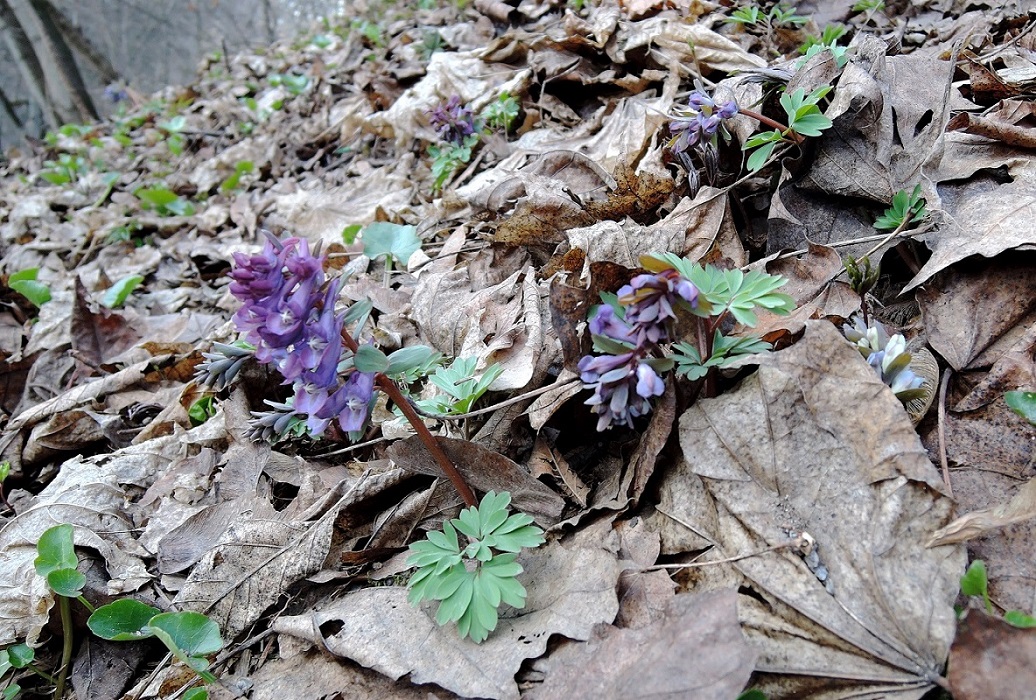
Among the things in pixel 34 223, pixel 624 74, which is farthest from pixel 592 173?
pixel 34 223

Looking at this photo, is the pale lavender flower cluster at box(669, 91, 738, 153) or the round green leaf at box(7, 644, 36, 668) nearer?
the round green leaf at box(7, 644, 36, 668)

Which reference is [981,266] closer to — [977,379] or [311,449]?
[977,379]

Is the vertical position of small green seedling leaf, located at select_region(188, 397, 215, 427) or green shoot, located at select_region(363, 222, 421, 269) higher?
green shoot, located at select_region(363, 222, 421, 269)

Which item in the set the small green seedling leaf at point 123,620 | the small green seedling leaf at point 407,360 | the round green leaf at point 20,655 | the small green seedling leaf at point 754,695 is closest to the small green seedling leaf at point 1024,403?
the small green seedling leaf at point 754,695

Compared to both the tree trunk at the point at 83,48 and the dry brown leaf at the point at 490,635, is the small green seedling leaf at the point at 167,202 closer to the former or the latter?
the dry brown leaf at the point at 490,635

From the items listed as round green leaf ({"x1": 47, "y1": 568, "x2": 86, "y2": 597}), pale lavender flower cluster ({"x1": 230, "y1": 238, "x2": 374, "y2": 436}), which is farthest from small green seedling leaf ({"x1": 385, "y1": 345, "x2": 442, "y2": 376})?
round green leaf ({"x1": 47, "y1": 568, "x2": 86, "y2": 597})

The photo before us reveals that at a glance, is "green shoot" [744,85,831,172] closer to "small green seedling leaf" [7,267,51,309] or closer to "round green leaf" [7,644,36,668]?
"round green leaf" [7,644,36,668]
